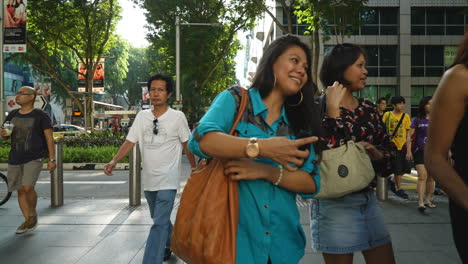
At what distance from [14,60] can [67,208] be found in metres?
18.8

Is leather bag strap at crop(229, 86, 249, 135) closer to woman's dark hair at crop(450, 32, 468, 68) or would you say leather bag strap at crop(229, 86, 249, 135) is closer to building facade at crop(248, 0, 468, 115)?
woman's dark hair at crop(450, 32, 468, 68)

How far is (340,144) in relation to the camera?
2.49 metres

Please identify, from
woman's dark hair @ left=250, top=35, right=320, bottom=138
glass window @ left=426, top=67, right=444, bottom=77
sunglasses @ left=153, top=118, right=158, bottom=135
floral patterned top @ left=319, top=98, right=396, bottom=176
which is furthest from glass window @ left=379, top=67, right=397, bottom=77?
woman's dark hair @ left=250, top=35, right=320, bottom=138

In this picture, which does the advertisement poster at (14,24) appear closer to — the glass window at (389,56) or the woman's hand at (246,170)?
the woman's hand at (246,170)

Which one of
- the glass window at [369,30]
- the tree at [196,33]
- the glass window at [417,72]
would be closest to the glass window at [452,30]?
the glass window at [417,72]

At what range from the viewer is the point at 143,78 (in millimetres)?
65062

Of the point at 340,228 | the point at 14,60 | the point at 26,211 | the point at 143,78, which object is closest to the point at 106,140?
the point at 14,60

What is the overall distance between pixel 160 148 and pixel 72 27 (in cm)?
1932

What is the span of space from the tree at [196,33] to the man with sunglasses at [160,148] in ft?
62.2

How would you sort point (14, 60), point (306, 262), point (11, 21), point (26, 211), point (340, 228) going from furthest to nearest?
point (14, 60)
point (11, 21)
point (26, 211)
point (306, 262)
point (340, 228)

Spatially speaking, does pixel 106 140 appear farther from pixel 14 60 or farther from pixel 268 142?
pixel 268 142

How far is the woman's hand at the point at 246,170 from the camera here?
1689 millimetres

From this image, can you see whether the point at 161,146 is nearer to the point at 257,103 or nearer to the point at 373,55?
the point at 257,103

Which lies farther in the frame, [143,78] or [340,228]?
[143,78]
